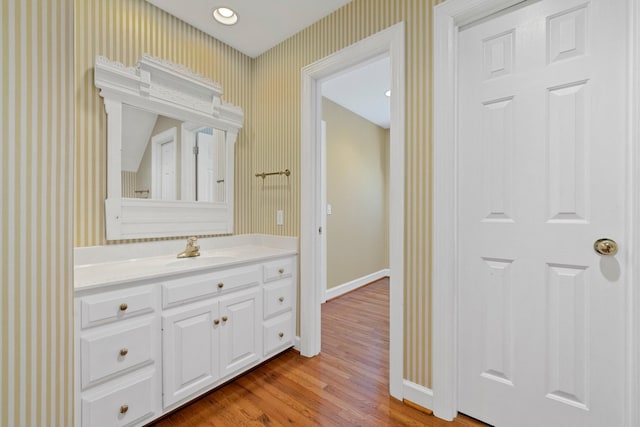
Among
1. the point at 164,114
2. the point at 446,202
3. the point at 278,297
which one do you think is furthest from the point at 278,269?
the point at 164,114

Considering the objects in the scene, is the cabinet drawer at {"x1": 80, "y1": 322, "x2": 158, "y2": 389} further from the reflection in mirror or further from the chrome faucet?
the reflection in mirror

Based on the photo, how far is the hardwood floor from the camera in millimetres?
1450

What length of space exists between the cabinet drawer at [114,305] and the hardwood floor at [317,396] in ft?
2.11

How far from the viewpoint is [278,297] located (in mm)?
2057

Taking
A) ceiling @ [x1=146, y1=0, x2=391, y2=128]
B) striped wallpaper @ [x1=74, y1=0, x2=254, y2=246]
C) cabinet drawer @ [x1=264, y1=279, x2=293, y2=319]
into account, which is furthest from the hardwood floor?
ceiling @ [x1=146, y1=0, x2=391, y2=128]

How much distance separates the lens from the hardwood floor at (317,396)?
145 centimetres

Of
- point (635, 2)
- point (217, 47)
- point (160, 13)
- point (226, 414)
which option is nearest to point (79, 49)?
point (160, 13)

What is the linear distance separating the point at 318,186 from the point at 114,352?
153 centimetres

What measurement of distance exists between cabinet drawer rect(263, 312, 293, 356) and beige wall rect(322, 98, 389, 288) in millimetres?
1415

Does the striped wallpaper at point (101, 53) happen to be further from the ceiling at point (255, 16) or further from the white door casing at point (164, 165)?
the white door casing at point (164, 165)

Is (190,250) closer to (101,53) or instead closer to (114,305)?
(114,305)

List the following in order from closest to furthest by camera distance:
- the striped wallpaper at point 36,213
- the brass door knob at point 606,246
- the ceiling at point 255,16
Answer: the striped wallpaper at point 36,213 < the brass door knob at point 606,246 < the ceiling at point 255,16

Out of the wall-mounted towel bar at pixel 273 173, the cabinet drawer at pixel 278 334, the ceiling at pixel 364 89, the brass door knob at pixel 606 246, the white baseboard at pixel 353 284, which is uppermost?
the ceiling at pixel 364 89

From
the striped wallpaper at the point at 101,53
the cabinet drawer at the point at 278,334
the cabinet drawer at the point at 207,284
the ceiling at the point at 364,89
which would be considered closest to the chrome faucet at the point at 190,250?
the cabinet drawer at the point at 207,284
